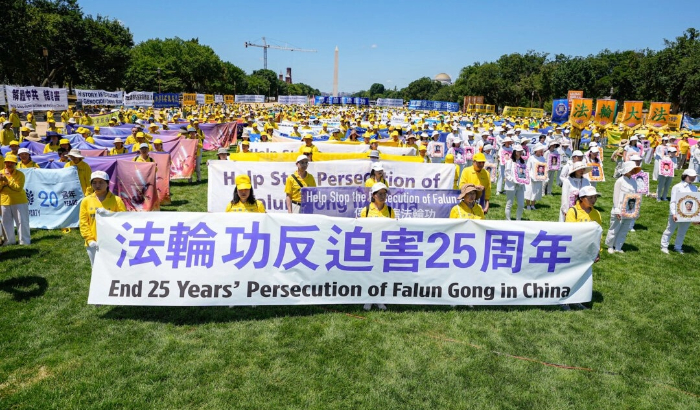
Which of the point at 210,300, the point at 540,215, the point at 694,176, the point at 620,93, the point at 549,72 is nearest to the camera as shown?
the point at 210,300

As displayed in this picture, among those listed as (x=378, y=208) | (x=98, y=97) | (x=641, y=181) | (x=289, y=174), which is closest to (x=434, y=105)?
(x=98, y=97)

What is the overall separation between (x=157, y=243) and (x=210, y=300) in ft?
3.57

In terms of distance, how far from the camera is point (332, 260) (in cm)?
597

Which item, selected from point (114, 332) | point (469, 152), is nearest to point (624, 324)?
point (114, 332)

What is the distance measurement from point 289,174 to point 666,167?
509 inches

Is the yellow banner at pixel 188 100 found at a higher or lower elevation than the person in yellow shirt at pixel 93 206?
higher

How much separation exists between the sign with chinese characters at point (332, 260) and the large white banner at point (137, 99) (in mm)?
36192

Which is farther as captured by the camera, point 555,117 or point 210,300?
point 555,117

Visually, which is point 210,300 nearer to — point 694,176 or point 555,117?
point 694,176

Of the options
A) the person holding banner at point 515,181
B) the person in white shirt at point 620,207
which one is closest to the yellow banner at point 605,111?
the person holding banner at point 515,181

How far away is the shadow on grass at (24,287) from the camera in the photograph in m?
6.80

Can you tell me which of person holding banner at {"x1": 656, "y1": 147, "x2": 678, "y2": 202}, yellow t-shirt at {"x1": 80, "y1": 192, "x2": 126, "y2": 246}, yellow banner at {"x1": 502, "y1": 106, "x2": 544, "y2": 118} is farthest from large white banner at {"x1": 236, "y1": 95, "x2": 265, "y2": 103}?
yellow t-shirt at {"x1": 80, "y1": 192, "x2": 126, "y2": 246}

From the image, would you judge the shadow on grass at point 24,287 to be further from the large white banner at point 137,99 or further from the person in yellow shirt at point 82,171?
the large white banner at point 137,99

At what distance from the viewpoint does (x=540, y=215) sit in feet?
41.7
